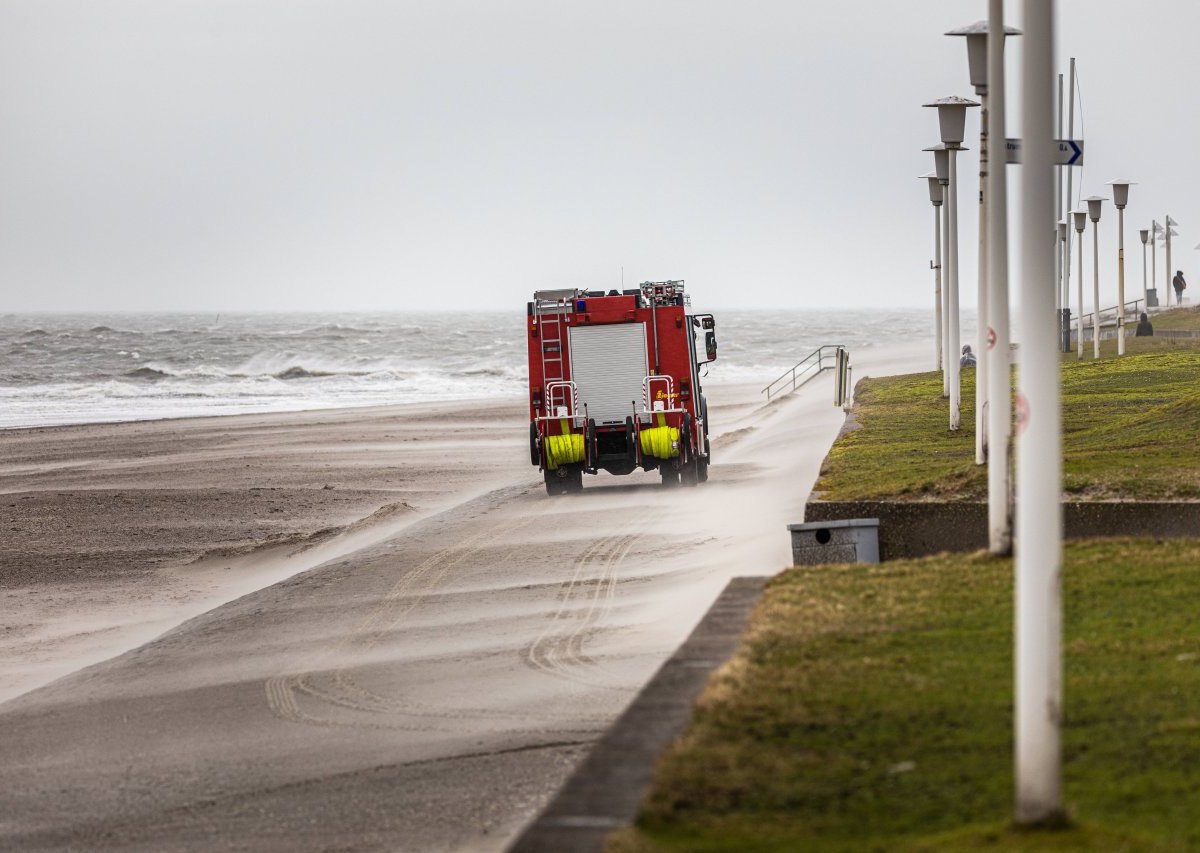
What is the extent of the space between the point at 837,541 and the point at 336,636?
13.3ft

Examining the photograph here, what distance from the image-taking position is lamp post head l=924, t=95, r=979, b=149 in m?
21.5

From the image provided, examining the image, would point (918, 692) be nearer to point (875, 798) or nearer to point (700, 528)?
point (875, 798)

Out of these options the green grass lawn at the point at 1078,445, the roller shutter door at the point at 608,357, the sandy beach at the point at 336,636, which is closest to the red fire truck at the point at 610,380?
the roller shutter door at the point at 608,357

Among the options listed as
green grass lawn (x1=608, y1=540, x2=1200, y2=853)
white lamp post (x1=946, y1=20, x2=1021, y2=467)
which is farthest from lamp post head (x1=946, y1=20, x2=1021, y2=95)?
green grass lawn (x1=608, y1=540, x2=1200, y2=853)

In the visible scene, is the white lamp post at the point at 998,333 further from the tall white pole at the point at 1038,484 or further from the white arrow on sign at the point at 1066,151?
the tall white pole at the point at 1038,484

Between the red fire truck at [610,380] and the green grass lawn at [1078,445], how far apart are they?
2.51 meters

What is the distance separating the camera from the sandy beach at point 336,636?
26.7 feet

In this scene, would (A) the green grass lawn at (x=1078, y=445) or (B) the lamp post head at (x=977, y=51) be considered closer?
(A) the green grass lawn at (x=1078, y=445)

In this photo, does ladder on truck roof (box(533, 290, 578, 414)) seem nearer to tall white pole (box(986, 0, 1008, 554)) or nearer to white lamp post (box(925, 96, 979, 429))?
white lamp post (box(925, 96, 979, 429))

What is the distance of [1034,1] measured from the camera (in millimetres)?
4918

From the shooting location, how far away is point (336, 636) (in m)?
12.4

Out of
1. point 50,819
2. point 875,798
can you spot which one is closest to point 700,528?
point 50,819

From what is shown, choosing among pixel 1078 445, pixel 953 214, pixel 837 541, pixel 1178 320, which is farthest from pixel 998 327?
pixel 1178 320

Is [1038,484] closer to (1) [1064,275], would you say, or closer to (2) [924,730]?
(2) [924,730]
